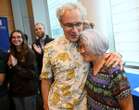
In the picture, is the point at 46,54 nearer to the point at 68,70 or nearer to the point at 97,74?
the point at 68,70

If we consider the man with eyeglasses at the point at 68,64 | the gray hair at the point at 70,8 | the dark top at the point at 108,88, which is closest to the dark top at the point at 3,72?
the man with eyeglasses at the point at 68,64

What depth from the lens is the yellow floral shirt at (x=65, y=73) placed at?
4.91 ft

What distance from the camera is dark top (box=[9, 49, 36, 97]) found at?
113 inches

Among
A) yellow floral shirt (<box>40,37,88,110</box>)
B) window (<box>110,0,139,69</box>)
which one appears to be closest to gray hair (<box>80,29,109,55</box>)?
yellow floral shirt (<box>40,37,88,110</box>)

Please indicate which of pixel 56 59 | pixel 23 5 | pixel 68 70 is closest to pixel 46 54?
pixel 56 59

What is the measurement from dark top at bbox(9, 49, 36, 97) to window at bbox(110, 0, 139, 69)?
1019 mm

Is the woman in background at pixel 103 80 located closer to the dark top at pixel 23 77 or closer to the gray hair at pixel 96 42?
the gray hair at pixel 96 42

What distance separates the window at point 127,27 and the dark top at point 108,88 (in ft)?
4.37

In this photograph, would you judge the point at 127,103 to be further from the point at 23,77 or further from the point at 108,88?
the point at 23,77

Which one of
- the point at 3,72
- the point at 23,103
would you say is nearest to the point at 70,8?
the point at 3,72

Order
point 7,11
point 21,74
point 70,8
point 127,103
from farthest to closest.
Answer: point 7,11
point 21,74
point 70,8
point 127,103

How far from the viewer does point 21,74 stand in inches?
113

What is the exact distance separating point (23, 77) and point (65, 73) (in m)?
1.48

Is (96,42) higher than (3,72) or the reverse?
higher
